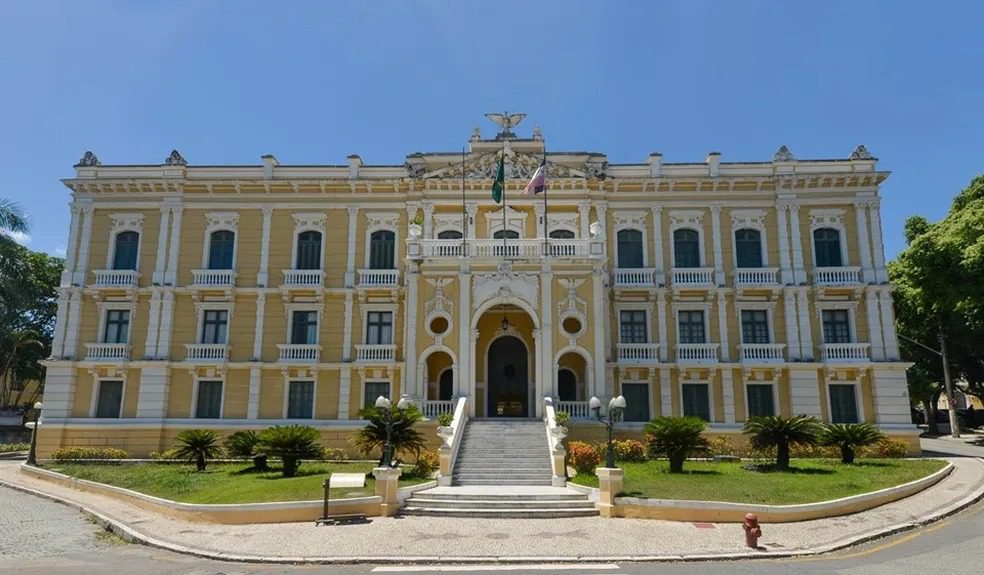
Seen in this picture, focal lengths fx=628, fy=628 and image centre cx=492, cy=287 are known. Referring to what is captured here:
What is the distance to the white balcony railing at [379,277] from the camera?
26.5 meters

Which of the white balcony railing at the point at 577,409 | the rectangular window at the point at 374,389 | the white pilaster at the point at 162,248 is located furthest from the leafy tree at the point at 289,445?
the white pilaster at the point at 162,248

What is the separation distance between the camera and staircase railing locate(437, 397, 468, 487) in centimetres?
1788

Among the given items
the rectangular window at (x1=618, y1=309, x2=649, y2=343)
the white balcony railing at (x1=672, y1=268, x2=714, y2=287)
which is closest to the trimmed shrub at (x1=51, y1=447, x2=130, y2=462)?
the rectangular window at (x1=618, y1=309, x2=649, y2=343)

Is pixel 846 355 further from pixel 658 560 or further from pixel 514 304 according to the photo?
pixel 658 560

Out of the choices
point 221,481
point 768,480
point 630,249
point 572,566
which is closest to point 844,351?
point 630,249

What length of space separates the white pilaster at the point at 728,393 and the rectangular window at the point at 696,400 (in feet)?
2.11

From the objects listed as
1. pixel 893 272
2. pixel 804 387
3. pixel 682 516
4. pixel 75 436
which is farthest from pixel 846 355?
pixel 75 436

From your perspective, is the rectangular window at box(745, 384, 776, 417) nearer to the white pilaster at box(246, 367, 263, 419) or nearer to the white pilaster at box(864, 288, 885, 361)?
the white pilaster at box(864, 288, 885, 361)

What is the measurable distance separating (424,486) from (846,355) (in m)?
18.1

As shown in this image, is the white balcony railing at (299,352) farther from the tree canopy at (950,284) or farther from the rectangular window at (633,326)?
the tree canopy at (950,284)

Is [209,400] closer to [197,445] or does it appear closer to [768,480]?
[197,445]

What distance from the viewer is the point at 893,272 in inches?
1345

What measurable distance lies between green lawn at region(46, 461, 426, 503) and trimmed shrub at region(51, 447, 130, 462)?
51 cm

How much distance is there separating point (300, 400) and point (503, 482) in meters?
11.6
